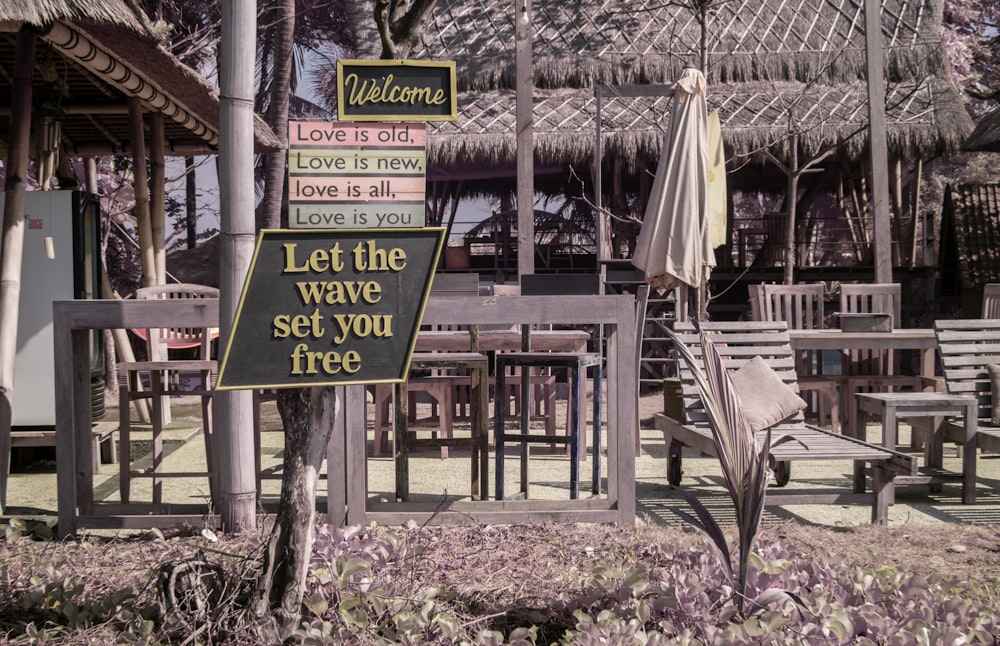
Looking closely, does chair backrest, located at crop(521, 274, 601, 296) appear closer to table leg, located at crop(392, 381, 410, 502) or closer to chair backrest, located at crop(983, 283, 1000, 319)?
table leg, located at crop(392, 381, 410, 502)

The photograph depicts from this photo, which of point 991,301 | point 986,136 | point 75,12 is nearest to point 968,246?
point 986,136

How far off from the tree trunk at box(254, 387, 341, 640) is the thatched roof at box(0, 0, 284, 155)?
3436 mm

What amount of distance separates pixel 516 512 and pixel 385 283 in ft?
5.53

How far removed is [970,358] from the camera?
5422 mm

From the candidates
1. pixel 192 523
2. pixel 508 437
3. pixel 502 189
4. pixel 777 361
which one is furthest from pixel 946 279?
pixel 192 523

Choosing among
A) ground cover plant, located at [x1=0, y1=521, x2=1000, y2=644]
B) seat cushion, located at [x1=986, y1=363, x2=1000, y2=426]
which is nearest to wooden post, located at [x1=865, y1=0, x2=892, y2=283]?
seat cushion, located at [x1=986, y1=363, x2=1000, y2=426]

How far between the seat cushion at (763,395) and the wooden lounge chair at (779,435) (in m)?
0.10

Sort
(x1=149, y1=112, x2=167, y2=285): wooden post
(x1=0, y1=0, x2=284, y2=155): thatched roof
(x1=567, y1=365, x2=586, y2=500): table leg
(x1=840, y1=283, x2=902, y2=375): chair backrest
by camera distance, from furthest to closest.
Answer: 1. (x1=149, y1=112, x2=167, y2=285): wooden post
2. (x1=840, y1=283, x2=902, y2=375): chair backrest
3. (x1=0, y1=0, x2=284, y2=155): thatched roof
4. (x1=567, y1=365, x2=586, y2=500): table leg

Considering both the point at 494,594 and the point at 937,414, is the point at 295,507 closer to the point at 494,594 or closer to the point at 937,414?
the point at 494,594

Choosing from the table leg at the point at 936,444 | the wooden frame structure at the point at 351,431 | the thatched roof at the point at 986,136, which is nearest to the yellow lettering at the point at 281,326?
the wooden frame structure at the point at 351,431

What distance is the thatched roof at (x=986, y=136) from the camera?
35.5ft

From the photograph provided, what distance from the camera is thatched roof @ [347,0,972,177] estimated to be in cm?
1256

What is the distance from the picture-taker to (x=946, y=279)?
13500mm

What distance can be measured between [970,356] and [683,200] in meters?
2.07
